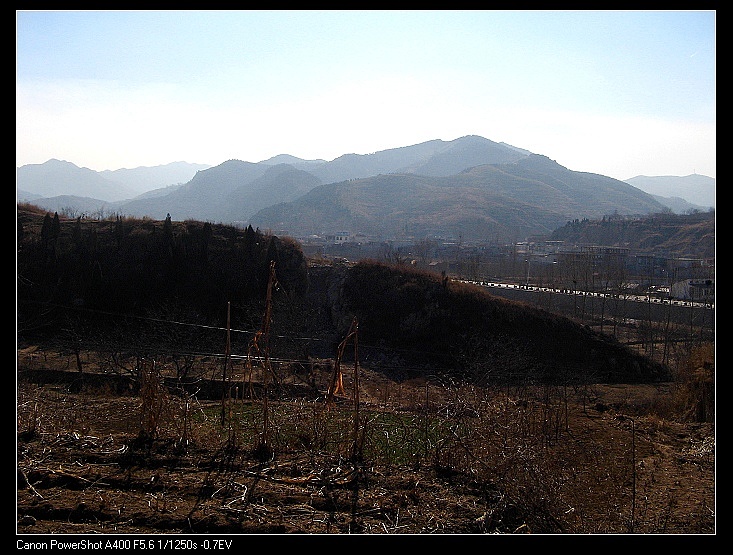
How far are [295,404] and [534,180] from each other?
15483cm

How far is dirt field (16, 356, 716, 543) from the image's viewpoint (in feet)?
11.5

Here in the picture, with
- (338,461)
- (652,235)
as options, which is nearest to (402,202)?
(652,235)

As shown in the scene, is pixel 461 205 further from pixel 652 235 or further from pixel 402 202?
pixel 652 235

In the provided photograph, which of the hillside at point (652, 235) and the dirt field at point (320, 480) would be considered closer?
the dirt field at point (320, 480)

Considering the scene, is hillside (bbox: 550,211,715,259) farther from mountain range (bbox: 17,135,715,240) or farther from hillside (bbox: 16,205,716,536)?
hillside (bbox: 16,205,716,536)

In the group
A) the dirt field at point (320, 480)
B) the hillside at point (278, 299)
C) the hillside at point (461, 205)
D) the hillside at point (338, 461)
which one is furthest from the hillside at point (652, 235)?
the dirt field at point (320, 480)

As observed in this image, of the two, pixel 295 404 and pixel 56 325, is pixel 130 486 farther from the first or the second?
pixel 56 325

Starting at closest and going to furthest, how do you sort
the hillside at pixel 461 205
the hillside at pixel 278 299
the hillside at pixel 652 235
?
the hillside at pixel 278 299 → the hillside at pixel 652 235 → the hillside at pixel 461 205

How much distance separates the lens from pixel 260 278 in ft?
86.6

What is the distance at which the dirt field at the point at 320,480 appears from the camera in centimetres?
351

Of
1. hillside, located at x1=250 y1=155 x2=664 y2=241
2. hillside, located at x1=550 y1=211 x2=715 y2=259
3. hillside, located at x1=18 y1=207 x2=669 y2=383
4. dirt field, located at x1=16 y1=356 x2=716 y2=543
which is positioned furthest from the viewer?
hillside, located at x1=250 y1=155 x2=664 y2=241

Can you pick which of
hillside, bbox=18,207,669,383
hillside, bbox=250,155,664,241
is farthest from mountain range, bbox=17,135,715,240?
hillside, bbox=18,207,669,383

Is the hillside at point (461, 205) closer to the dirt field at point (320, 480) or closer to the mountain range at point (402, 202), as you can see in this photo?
the mountain range at point (402, 202)
